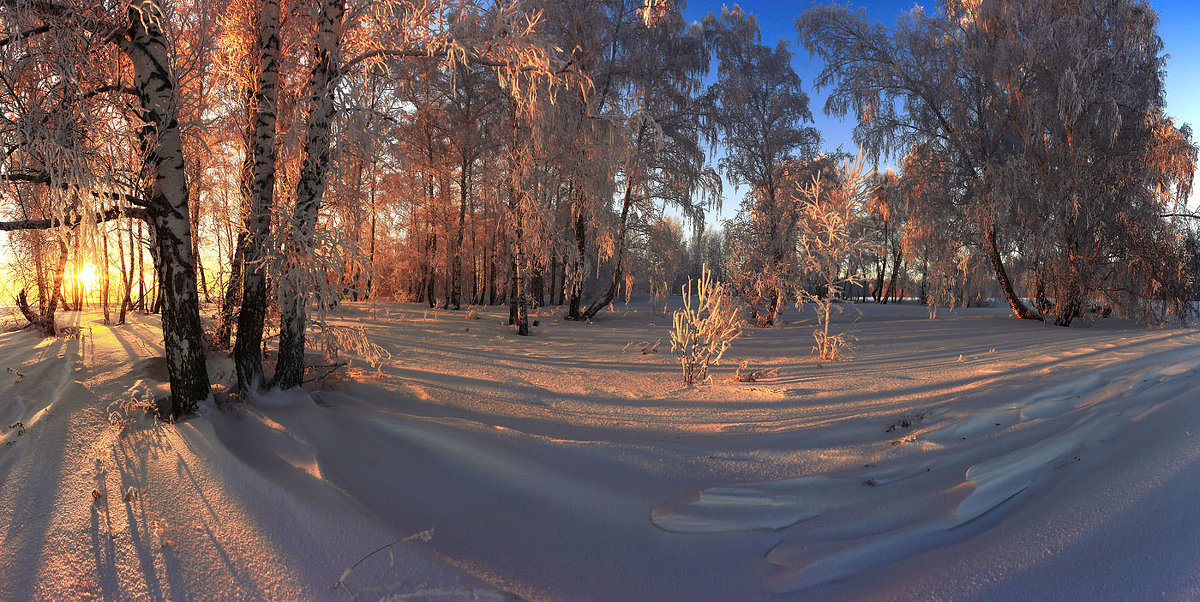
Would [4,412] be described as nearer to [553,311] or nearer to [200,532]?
[200,532]

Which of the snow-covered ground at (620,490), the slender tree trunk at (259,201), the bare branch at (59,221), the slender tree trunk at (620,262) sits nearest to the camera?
the snow-covered ground at (620,490)

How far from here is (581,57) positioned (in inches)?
405

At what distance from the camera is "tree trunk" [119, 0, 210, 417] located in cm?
335

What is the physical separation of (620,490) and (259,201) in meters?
3.53

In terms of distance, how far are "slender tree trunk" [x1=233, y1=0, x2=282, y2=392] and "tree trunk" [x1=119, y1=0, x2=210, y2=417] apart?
0.41 meters

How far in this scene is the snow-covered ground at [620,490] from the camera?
5.99 feet

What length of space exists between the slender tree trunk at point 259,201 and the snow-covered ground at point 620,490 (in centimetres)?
42

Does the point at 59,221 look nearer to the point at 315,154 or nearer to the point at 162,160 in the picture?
the point at 162,160

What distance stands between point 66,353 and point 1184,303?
1718 cm

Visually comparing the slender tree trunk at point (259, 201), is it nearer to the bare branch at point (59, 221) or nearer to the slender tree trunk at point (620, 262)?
the bare branch at point (59, 221)

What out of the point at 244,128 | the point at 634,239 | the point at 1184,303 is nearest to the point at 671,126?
the point at 634,239

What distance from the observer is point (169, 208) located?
344 centimetres

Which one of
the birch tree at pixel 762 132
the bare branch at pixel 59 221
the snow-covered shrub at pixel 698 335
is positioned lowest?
the snow-covered shrub at pixel 698 335

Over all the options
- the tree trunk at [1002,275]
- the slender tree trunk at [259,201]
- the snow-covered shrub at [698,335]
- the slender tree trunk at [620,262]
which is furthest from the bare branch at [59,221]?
the tree trunk at [1002,275]
